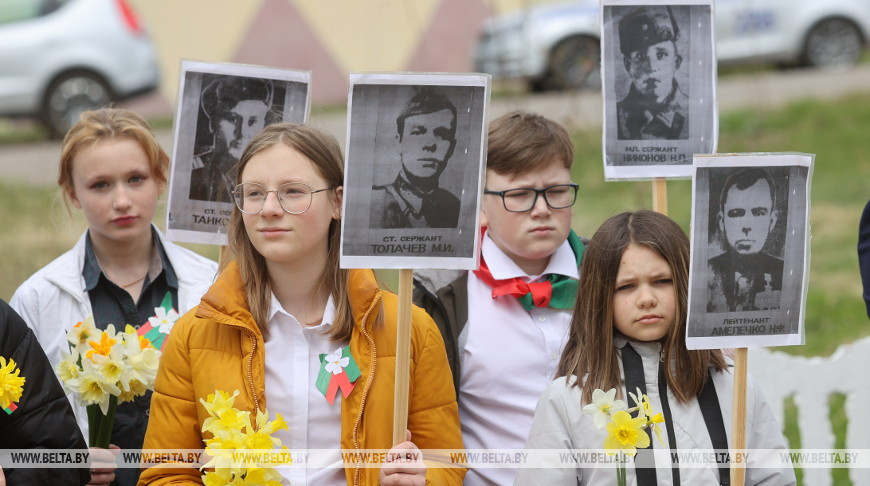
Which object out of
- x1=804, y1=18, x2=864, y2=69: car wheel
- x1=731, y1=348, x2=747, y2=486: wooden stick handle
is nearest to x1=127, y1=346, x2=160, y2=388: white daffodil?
x1=731, y1=348, x2=747, y2=486: wooden stick handle

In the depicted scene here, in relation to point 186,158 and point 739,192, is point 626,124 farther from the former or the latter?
point 186,158

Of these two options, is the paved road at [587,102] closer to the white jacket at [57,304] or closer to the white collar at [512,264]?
the white collar at [512,264]

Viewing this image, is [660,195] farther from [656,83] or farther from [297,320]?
[297,320]

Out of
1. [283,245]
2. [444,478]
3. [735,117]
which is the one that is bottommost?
[444,478]

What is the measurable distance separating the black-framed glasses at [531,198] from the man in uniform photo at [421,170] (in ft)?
1.88

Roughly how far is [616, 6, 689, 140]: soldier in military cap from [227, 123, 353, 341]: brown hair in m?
0.96

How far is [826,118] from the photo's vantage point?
32.3ft

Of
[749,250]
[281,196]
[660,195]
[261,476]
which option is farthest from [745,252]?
[261,476]

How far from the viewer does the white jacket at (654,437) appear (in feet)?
9.91

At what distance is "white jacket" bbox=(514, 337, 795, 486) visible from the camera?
3020 millimetres

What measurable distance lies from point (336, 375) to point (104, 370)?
2.35 ft

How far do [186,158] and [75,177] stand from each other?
38 centimetres

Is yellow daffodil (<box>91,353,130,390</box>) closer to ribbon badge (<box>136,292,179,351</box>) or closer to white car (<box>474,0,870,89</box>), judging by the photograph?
ribbon badge (<box>136,292,179,351</box>)

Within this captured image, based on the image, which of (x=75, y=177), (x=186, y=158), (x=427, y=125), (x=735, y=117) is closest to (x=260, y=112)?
(x=186, y=158)
